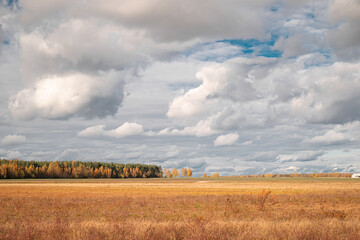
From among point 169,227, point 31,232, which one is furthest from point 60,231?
point 169,227

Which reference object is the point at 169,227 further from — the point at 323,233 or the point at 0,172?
the point at 0,172

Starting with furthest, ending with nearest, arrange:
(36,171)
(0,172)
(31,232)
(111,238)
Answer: (36,171) < (0,172) < (31,232) < (111,238)

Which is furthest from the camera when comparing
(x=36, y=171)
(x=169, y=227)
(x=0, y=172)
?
(x=36, y=171)

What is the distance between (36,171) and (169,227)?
667 ft

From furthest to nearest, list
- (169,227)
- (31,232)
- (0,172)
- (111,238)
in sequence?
(0,172) < (169,227) < (31,232) < (111,238)

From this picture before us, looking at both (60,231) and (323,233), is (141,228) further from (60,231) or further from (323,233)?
(323,233)

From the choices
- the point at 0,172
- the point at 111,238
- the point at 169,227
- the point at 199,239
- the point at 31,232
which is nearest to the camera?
the point at 199,239

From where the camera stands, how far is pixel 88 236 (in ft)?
43.5

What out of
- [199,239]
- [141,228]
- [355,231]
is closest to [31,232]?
[141,228]

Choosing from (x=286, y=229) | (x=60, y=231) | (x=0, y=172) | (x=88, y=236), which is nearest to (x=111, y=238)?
(x=88, y=236)

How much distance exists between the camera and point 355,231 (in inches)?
567

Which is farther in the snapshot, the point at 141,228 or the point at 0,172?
the point at 0,172

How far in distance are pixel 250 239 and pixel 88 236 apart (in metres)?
6.70

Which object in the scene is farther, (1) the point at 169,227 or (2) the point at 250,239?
(1) the point at 169,227
